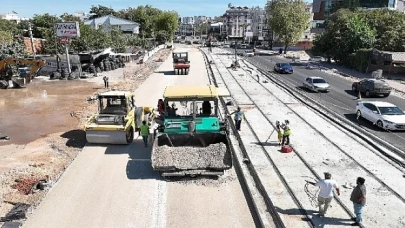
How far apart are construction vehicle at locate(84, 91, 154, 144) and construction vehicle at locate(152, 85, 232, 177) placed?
2050 mm

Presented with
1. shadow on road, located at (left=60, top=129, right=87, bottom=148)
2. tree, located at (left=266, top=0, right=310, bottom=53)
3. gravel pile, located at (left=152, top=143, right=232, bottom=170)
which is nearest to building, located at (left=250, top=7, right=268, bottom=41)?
tree, located at (left=266, top=0, right=310, bottom=53)

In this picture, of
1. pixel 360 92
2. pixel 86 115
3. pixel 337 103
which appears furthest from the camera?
pixel 360 92

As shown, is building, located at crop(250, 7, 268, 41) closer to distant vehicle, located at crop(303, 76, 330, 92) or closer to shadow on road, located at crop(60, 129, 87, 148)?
distant vehicle, located at crop(303, 76, 330, 92)

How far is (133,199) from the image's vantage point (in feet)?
36.2

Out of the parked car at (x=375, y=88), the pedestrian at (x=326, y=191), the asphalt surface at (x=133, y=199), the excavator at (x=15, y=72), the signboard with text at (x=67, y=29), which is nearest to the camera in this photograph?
the pedestrian at (x=326, y=191)

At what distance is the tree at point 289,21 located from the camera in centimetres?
7269

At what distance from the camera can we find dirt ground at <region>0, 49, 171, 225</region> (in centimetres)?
1225

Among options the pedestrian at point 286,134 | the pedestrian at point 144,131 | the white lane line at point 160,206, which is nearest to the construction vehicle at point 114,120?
the pedestrian at point 144,131

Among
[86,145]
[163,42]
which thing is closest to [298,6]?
[163,42]

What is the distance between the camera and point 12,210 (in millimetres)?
10062

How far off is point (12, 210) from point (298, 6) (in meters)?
73.8

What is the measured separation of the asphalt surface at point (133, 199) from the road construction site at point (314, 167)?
1.30m

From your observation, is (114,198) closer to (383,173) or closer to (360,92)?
(383,173)

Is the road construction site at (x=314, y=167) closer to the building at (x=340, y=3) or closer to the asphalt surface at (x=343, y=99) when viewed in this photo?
the asphalt surface at (x=343, y=99)
